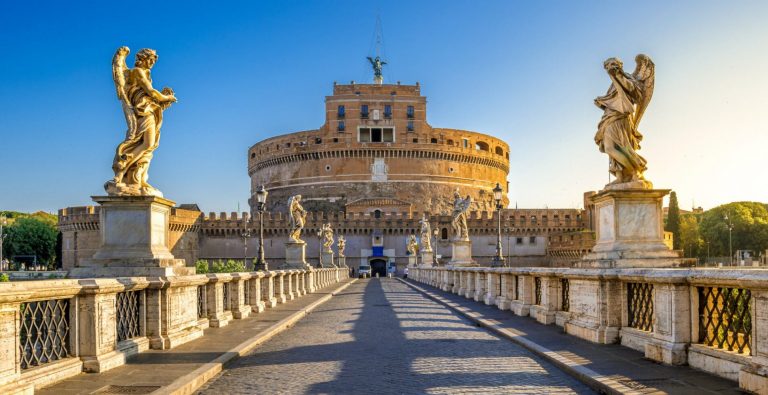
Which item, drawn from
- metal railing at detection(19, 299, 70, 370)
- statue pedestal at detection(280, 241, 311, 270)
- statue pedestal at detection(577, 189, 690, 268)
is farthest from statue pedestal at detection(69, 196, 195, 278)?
statue pedestal at detection(280, 241, 311, 270)

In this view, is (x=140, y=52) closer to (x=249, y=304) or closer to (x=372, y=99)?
(x=249, y=304)

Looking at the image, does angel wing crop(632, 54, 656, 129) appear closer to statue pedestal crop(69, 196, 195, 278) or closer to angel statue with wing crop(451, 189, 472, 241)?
statue pedestal crop(69, 196, 195, 278)

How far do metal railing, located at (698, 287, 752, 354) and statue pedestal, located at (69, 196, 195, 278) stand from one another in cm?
648

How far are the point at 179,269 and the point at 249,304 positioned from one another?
5870 mm

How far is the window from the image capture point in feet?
312

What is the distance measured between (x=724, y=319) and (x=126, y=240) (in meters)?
7.34

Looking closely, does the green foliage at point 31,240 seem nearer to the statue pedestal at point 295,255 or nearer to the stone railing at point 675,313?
the statue pedestal at point 295,255

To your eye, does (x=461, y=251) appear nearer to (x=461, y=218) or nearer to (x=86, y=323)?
(x=461, y=218)

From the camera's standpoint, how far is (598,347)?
896cm

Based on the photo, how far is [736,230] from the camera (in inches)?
3248

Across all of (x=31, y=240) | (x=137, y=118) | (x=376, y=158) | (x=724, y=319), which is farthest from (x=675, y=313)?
(x=31, y=240)

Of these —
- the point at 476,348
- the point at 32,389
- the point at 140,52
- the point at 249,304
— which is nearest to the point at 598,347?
the point at 476,348

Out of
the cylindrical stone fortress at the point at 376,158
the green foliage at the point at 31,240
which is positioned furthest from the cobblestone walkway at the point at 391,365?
the green foliage at the point at 31,240

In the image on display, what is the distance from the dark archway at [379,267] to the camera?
3287 inches
